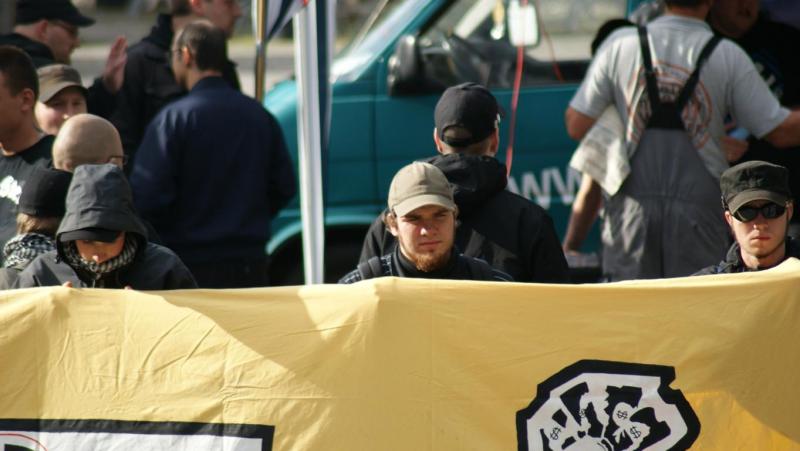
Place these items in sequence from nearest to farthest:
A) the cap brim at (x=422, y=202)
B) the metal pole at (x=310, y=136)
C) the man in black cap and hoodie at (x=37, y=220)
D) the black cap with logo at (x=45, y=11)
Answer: the cap brim at (x=422, y=202) → the man in black cap and hoodie at (x=37, y=220) → the metal pole at (x=310, y=136) → the black cap with logo at (x=45, y=11)

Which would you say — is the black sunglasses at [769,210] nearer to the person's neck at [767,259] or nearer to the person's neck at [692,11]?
the person's neck at [767,259]

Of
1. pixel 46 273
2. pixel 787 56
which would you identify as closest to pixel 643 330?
pixel 46 273

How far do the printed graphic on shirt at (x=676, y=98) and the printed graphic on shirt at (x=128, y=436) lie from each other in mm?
2827

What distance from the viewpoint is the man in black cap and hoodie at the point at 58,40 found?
7.15 meters

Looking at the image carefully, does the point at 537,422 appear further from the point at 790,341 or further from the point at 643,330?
the point at 790,341

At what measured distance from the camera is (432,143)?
25.4ft

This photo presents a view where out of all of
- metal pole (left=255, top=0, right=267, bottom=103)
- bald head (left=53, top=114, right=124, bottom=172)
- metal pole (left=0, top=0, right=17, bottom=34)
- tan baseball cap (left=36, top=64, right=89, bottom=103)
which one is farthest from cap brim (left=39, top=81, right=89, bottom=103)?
metal pole (left=0, top=0, right=17, bottom=34)

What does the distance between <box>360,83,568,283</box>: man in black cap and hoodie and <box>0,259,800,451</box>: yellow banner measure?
0.68 meters

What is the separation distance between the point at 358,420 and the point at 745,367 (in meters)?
1.18

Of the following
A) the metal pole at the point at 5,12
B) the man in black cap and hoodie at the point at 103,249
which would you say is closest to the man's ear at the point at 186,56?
the man in black cap and hoodie at the point at 103,249

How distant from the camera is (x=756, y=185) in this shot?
15.5 feet

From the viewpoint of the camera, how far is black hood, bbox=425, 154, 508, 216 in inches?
197

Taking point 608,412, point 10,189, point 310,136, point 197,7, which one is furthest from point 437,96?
point 608,412

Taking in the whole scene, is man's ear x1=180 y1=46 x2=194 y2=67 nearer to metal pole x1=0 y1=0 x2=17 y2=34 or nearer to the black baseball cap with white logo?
the black baseball cap with white logo
